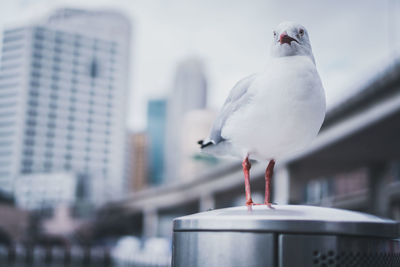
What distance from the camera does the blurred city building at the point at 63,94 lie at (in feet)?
57.1


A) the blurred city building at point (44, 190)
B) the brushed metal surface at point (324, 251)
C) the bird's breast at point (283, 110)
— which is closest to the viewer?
the brushed metal surface at point (324, 251)

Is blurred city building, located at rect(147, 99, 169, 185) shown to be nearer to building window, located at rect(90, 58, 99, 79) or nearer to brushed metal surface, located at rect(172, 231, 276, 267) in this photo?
building window, located at rect(90, 58, 99, 79)

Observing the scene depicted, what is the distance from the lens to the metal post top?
1.79 metres

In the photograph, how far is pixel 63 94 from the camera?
81.8ft

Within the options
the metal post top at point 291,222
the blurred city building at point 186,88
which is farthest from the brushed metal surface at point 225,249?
the blurred city building at point 186,88

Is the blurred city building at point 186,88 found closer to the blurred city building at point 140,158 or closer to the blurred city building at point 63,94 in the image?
the blurred city building at point 140,158

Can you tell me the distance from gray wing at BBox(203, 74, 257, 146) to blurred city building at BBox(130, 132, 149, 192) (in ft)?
346

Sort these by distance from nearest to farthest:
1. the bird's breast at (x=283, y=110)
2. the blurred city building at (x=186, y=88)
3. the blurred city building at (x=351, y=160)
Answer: the bird's breast at (x=283, y=110) → the blurred city building at (x=351, y=160) → the blurred city building at (x=186, y=88)

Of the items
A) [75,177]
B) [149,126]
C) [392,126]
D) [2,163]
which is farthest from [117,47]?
[149,126]

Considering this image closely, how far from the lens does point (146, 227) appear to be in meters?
50.6

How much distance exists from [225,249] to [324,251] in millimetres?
422

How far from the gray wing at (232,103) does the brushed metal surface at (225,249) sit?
713 mm

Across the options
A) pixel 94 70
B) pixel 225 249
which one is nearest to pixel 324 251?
pixel 225 249

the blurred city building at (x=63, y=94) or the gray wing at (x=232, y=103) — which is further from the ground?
the blurred city building at (x=63, y=94)
